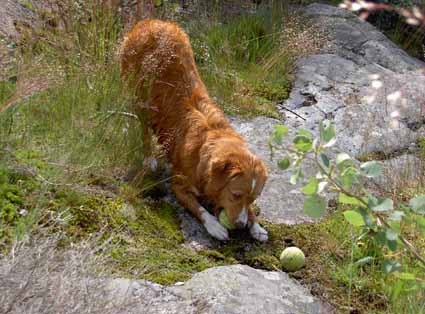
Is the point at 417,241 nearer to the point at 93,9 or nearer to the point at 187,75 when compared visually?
the point at 187,75

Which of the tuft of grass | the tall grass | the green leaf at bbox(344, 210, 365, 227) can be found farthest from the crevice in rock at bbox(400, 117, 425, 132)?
the green leaf at bbox(344, 210, 365, 227)

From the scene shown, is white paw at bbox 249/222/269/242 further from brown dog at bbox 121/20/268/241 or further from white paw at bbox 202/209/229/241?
white paw at bbox 202/209/229/241

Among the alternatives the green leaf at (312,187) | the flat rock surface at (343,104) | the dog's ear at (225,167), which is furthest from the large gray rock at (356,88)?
the green leaf at (312,187)

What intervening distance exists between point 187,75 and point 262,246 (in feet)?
5.00

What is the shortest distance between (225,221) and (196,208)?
240 millimetres

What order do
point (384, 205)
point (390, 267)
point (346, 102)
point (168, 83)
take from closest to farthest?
point (384, 205) → point (390, 267) → point (168, 83) → point (346, 102)

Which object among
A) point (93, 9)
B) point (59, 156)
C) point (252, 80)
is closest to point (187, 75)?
point (93, 9)

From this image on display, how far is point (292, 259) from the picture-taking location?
179 inches

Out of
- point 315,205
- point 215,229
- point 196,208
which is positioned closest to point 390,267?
point 315,205

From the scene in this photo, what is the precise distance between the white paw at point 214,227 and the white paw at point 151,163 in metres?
0.58

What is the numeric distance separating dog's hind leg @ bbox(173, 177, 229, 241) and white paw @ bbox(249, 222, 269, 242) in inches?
6.8

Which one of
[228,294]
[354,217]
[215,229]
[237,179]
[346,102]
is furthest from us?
[346,102]

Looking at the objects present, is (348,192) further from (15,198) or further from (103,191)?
(103,191)

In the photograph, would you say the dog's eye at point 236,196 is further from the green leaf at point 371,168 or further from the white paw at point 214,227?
the green leaf at point 371,168
